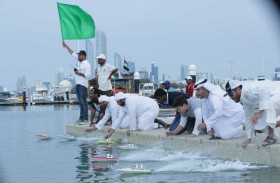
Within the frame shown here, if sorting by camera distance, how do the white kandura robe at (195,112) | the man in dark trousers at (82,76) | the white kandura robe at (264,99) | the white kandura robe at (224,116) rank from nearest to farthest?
the white kandura robe at (264,99) < the white kandura robe at (224,116) < the white kandura robe at (195,112) < the man in dark trousers at (82,76)

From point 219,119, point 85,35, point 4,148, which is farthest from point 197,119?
point 85,35

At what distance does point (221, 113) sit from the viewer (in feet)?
30.4

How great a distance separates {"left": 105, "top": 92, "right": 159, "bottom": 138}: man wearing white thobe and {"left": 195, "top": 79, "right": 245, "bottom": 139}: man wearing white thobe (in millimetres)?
2766

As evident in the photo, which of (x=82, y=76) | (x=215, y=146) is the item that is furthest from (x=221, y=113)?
(x=82, y=76)

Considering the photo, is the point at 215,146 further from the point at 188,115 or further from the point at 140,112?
the point at 140,112

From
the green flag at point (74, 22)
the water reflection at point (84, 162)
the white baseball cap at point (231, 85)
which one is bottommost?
the water reflection at point (84, 162)

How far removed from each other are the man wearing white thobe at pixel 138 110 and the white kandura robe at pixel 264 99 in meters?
4.16

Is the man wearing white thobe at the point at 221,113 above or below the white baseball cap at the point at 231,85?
below

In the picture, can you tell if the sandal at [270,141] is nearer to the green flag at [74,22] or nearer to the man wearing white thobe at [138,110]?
the man wearing white thobe at [138,110]

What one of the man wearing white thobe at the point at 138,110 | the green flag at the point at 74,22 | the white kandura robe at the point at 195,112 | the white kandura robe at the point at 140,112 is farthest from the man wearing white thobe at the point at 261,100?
the green flag at the point at 74,22

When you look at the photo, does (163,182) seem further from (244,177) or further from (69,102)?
(69,102)

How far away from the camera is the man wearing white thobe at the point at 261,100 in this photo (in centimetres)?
779

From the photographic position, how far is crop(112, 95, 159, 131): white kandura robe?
1203 centimetres

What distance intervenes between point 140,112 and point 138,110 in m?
0.08
